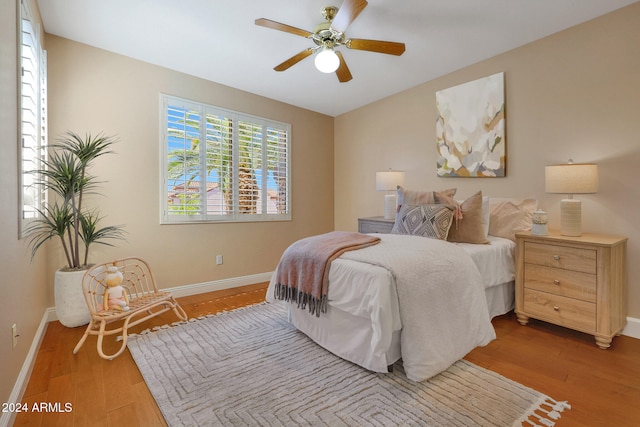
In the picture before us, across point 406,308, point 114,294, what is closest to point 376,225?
point 406,308

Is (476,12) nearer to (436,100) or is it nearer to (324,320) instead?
(436,100)

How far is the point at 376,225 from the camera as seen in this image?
12.0ft

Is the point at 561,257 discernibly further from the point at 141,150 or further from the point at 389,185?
the point at 141,150

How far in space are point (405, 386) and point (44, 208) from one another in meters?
3.27

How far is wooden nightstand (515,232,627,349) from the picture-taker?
212 cm

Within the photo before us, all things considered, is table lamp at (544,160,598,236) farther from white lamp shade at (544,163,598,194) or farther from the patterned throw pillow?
the patterned throw pillow

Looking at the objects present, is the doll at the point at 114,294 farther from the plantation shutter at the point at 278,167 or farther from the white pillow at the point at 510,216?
the white pillow at the point at 510,216

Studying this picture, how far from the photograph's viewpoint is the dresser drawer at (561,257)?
218cm

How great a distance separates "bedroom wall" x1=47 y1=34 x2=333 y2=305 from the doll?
85 cm

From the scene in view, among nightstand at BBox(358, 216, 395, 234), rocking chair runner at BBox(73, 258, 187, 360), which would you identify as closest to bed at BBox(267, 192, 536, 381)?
nightstand at BBox(358, 216, 395, 234)

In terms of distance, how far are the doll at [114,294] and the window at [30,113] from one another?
0.66 metres

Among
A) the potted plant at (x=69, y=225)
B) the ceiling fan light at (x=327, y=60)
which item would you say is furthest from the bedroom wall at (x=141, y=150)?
the ceiling fan light at (x=327, y=60)

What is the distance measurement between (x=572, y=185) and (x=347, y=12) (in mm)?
2144

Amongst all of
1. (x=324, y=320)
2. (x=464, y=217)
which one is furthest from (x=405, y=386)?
(x=464, y=217)
